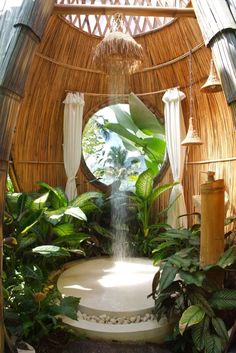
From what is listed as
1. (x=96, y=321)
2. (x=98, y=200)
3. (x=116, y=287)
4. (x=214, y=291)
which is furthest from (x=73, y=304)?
(x=98, y=200)

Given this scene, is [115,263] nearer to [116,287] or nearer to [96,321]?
[116,287]

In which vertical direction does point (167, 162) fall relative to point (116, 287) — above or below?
above

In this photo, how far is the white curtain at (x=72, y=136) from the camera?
408 cm

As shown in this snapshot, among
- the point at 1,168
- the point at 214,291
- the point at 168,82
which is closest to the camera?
the point at 1,168

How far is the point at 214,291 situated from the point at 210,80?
169 cm

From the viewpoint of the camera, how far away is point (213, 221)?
202cm

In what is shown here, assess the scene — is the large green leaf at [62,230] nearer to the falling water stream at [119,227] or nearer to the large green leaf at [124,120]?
the falling water stream at [119,227]

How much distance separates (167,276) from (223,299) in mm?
361

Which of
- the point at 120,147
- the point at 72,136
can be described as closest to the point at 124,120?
the point at 120,147

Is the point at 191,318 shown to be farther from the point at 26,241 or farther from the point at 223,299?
the point at 26,241

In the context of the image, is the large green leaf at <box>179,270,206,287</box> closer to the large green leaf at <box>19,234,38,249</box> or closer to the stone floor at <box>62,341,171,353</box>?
the stone floor at <box>62,341,171,353</box>

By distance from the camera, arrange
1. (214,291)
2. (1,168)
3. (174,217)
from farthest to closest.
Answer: (174,217)
(214,291)
(1,168)

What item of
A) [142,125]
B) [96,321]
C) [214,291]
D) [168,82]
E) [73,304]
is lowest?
[96,321]

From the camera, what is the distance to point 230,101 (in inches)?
49.4
